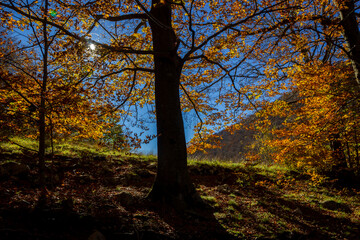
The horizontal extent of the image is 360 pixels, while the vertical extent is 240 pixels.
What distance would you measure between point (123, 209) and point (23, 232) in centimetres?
170

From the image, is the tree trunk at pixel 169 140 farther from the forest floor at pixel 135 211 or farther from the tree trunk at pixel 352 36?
the tree trunk at pixel 352 36

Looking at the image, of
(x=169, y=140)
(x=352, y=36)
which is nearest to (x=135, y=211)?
(x=169, y=140)

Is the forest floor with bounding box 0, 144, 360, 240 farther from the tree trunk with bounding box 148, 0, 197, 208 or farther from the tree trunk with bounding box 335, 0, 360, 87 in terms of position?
the tree trunk with bounding box 335, 0, 360, 87

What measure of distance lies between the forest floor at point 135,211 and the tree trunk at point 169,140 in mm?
383

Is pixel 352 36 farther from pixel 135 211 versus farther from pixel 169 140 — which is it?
pixel 135 211

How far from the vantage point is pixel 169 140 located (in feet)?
15.6

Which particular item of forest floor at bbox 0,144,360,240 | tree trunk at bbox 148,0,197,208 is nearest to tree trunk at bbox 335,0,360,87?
forest floor at bbox 0,144,360,240

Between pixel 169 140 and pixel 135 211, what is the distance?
5.74 ft

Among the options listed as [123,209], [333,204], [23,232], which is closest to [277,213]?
[333,204]

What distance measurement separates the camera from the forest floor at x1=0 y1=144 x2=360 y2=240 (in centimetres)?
310

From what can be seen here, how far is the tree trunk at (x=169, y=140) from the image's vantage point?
180 inches

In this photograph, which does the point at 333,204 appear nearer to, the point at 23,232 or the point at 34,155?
the point at 23,232

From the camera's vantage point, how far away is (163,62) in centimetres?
528

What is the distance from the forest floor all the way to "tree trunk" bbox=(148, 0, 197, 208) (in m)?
0.38
